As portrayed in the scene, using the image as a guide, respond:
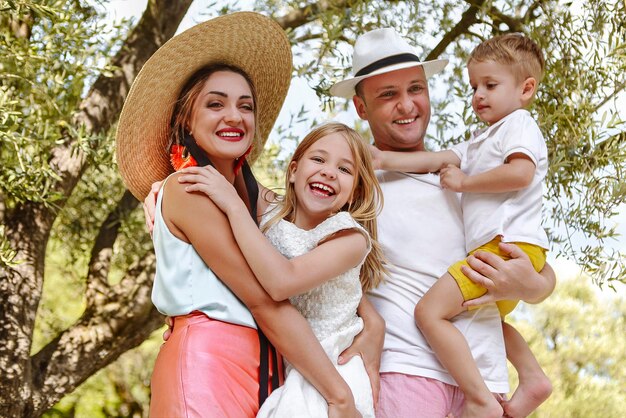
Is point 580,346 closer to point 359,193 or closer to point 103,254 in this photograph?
point 103,254

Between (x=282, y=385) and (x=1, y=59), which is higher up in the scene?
(x=1, y=59)

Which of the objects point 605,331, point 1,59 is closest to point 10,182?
point 1,59

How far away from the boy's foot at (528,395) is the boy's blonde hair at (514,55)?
118 cm

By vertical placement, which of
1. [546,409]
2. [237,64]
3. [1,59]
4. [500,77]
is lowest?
[546,409]

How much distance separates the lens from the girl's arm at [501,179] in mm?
2963

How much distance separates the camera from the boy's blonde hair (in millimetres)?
3186

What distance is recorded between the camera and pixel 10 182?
4.73 meters

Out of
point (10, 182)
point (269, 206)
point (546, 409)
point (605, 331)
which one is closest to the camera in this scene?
point (269, 206)

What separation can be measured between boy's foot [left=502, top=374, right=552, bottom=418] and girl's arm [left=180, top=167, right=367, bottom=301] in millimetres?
1055

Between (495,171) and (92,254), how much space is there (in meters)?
4.32

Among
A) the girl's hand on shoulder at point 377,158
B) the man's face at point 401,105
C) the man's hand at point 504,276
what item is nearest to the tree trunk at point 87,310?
the man's face at point 401,105

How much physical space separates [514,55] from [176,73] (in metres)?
1.31

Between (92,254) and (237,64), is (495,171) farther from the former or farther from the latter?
(92,254)

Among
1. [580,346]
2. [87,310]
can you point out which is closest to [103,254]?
[87,310]
